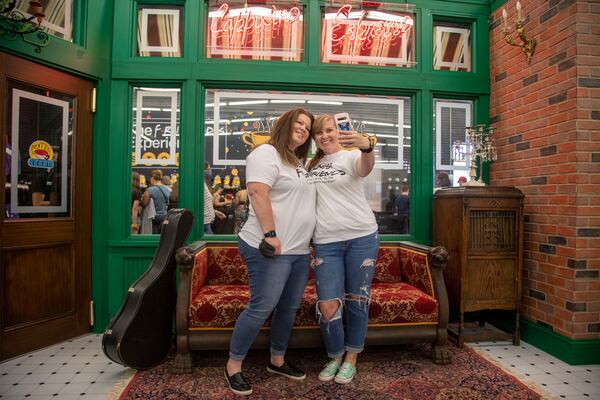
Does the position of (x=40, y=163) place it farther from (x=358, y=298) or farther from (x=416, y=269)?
(x=416, y=269)

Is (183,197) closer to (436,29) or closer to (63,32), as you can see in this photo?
(63,32)

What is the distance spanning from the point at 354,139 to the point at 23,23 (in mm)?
2418

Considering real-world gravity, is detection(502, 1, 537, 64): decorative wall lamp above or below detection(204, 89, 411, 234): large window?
above

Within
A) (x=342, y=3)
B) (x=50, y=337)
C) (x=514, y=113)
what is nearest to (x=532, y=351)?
(x=514, y=113)

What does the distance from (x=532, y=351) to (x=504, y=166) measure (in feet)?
5.02

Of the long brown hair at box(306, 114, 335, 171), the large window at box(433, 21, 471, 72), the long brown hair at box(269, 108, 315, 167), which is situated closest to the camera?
the long brown hair at box(269, 108, 315, 167)

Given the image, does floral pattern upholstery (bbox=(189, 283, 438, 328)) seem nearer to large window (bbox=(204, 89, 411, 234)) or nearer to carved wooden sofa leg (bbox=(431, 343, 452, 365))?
carved wooden sofa leg (bbox=(431, 343, 452, 365))

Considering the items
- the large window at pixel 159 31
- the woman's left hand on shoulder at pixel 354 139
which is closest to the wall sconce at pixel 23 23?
the large window at pixel 159 31

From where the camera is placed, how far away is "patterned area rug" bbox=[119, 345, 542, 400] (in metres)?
2.07

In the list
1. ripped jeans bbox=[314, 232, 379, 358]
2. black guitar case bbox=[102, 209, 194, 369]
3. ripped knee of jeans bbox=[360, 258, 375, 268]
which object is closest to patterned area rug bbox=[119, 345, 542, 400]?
black guitar case bbox=[102, 209, 194, 369]

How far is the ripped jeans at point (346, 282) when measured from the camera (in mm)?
2031

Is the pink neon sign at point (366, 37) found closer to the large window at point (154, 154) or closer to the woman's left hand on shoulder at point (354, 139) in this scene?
the large window at point (154, 154)

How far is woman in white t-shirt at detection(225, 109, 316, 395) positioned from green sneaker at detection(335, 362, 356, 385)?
0.51 meters

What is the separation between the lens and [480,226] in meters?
2.81
